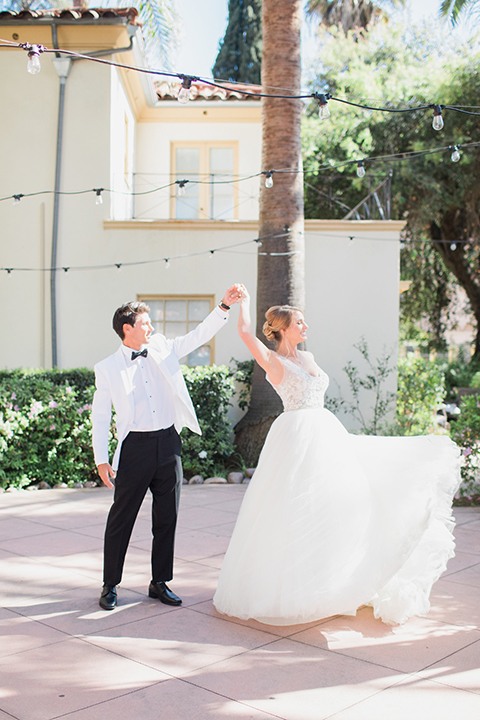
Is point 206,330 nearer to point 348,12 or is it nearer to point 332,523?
point 332,523

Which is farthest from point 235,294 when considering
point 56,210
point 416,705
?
point 56,210

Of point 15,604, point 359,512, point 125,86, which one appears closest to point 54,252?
point 125,86

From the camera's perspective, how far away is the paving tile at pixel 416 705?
9.46 ft

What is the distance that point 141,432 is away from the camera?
423 centimetres

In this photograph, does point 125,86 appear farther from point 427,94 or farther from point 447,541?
point 447,541

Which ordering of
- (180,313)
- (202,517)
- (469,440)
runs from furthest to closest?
(180,313), (469,440), (202,517)

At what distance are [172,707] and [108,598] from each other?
4.49 ft

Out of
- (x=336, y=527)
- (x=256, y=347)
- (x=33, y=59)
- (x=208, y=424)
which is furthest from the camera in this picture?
(x=208, y=424)

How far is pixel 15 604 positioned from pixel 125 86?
1015cm

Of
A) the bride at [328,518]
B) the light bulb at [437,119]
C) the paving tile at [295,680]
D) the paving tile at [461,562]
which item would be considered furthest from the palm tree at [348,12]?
the paving tile at [295,680]

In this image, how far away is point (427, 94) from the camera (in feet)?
58.4

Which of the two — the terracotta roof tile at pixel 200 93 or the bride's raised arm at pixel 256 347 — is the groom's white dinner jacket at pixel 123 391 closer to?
the bride's raised arm at pixel 256 347

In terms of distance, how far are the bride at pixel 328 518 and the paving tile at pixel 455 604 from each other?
0.79 feet

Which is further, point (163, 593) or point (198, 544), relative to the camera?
point (198, 544)
